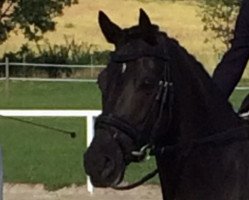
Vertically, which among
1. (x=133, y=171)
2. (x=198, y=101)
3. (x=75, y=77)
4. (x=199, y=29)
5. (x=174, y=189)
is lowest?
(x=199, y=29)

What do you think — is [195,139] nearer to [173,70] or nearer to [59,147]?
[173,70]

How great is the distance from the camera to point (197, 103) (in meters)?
5.15

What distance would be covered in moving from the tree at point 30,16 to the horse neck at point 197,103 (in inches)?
1577

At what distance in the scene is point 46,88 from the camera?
36.6 metres

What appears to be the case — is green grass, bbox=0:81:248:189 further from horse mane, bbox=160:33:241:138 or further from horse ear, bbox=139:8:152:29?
horse ear, bbox=139:8:152:29

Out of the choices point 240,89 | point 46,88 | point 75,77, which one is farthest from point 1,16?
point 240,89

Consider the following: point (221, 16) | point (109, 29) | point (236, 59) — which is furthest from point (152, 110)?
point (221, 16)

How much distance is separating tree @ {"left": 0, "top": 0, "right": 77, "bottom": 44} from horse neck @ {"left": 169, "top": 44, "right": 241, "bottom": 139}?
4005 centimetres

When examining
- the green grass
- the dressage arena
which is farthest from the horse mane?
the green grass

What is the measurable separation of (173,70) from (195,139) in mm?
375

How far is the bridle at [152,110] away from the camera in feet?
15.6

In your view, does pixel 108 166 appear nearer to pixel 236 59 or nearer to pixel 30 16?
pixel 236 59

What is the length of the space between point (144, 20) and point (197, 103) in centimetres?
55

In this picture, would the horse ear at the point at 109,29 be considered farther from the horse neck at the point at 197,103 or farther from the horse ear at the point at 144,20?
the horse neck at the point at 197,103
